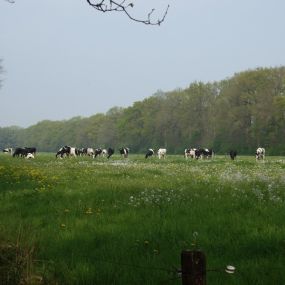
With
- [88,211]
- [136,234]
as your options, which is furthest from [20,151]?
[136,234]

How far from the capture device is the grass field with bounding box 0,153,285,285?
22.1 feet

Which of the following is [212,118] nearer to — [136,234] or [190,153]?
[190,153]

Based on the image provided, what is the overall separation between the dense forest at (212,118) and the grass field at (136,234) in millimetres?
76305

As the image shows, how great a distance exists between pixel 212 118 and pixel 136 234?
3865 inches

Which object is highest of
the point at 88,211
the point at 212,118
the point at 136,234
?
the point at 212,118

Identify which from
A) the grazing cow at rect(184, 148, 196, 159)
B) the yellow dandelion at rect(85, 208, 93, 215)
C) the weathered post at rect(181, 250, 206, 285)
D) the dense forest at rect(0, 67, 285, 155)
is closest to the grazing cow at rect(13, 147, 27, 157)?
the grazing cow at rect(184, 148, 196, 159)

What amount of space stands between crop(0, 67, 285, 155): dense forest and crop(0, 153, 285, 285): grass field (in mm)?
76305

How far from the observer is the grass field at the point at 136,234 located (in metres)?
6.73

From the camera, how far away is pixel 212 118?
347 ft

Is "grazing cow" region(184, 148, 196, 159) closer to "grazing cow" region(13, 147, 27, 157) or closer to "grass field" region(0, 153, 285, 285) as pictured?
"grazing cow" region(13, 147, 27, 157)

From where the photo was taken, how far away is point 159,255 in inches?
306

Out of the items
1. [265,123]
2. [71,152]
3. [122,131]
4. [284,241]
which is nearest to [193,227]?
[284,241]

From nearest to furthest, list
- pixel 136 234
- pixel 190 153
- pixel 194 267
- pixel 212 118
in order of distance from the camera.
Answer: pixel 194 267
pixel 136 234
pixel 190 153
pixel 212 118

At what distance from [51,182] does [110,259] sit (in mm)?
11124
